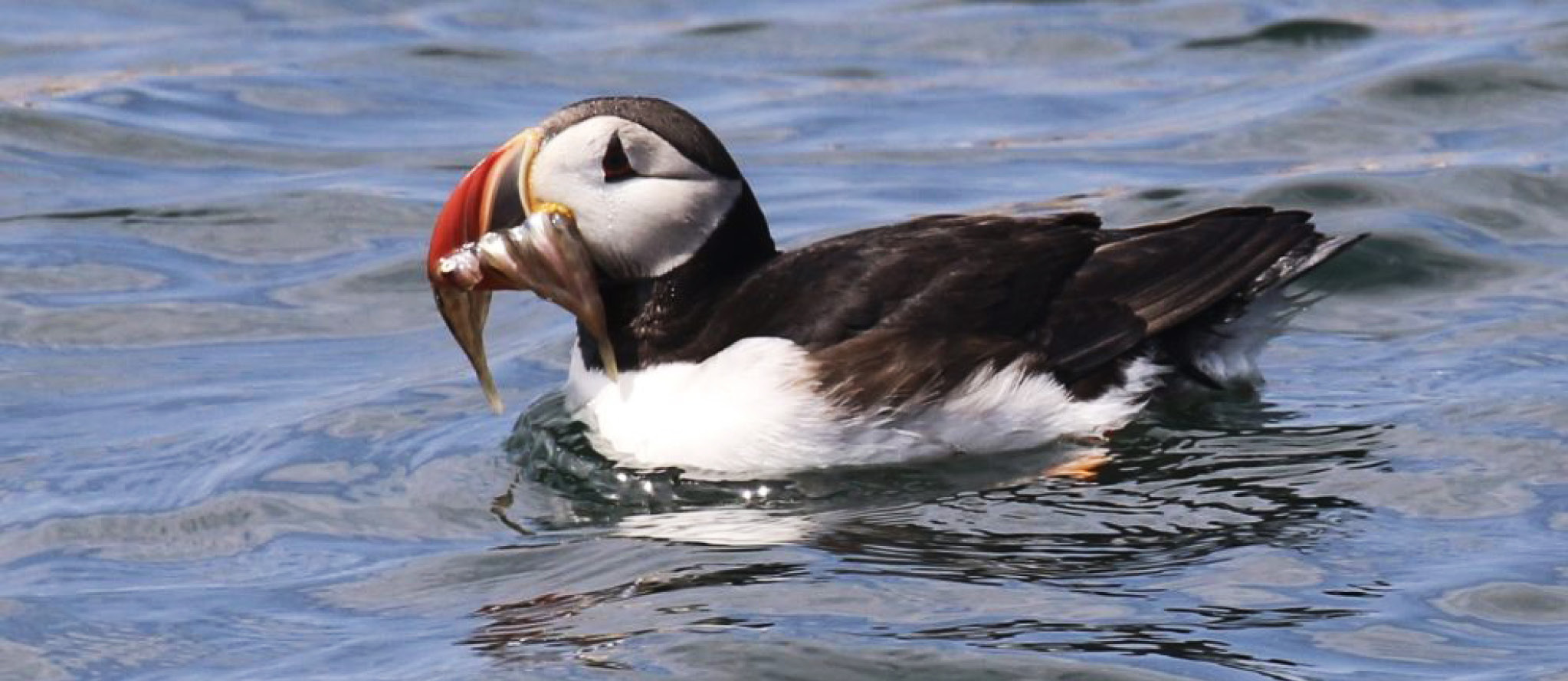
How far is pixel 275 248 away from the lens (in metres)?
10.7

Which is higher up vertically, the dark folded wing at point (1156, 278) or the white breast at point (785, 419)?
the dark folded wing at point (1156, 278)

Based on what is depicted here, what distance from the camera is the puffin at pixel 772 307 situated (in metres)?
6.96

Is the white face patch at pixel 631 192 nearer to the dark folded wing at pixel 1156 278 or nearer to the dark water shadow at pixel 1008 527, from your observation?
the dark water shadow at pixel 1008 527

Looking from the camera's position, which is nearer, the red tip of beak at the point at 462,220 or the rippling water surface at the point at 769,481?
the rippling water surface at the point at 769,481

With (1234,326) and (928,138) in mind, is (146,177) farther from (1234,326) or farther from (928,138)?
(1234,326)

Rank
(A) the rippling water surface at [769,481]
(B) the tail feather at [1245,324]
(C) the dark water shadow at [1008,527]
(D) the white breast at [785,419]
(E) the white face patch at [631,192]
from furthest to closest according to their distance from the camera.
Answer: (B) the tail feather at [1245,324], (E) the white face patch at [631,192], (D) the white breast at [785,419], (A) the rippling water surface at [769,481], (C) the dark water shadow at [1008,527]

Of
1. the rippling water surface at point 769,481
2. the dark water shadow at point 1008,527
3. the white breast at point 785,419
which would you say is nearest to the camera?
the dark water shadow at point 1008,527

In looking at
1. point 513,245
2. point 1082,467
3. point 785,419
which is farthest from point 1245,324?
point 513,245

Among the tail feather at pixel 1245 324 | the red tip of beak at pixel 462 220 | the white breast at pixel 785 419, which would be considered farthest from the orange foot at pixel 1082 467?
the red tip of beak at pixel 462 220

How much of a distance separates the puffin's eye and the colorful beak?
156mm

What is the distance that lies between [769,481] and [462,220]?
1.13 meters

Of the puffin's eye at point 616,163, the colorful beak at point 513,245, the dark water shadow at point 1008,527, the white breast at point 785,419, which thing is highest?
the puffin's eye at point 616,163

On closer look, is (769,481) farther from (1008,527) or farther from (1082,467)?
(1082,467)

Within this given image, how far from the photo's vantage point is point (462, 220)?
7215 millimetres
